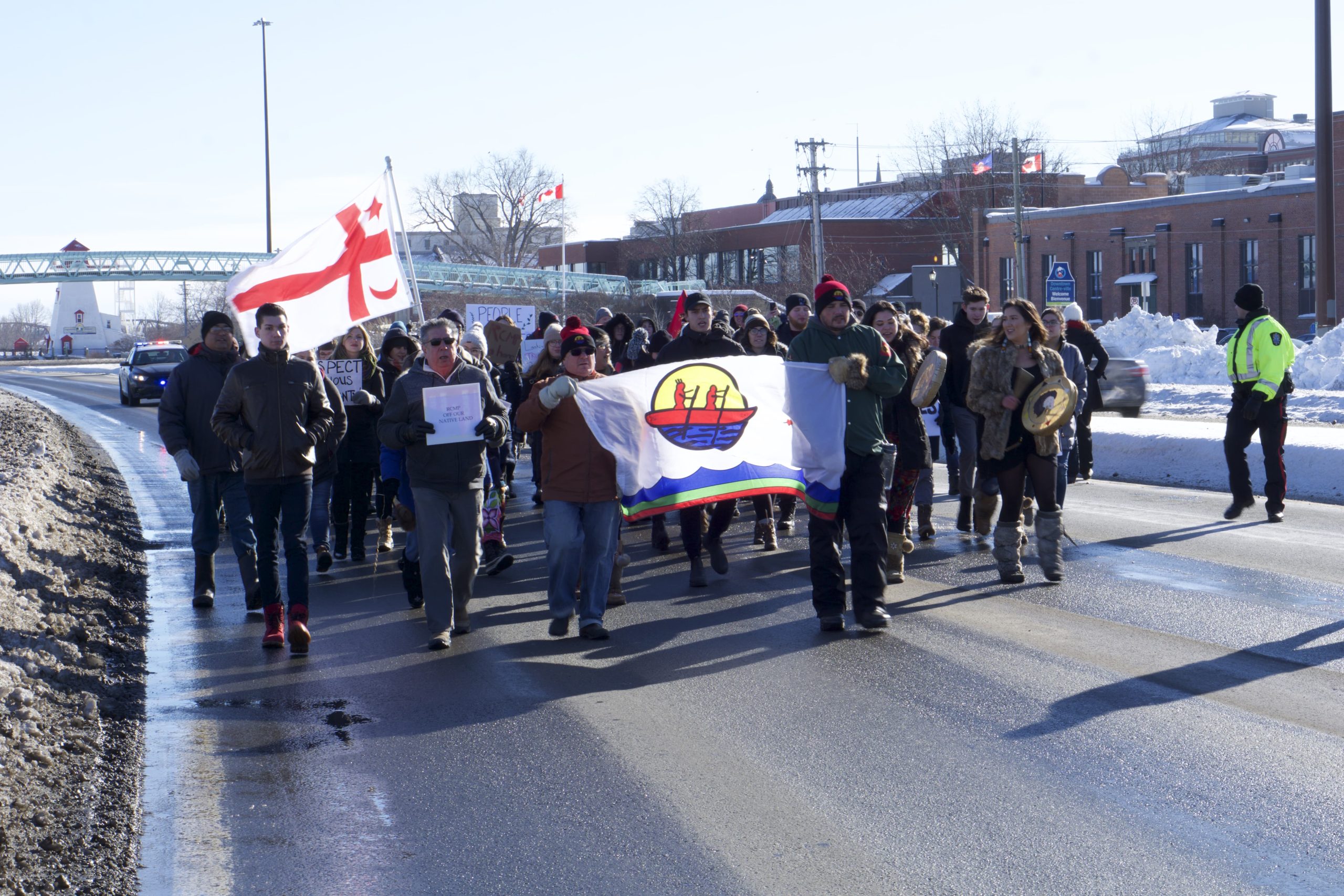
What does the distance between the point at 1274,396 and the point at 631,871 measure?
9.46m

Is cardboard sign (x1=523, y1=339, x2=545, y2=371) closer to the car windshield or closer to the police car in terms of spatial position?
the police car

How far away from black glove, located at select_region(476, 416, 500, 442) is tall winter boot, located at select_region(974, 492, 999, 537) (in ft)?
13.5

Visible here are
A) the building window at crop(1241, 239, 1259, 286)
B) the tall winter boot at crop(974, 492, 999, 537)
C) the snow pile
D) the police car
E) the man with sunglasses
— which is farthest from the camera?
the building window at crop(1241, 239, 1259, 286)

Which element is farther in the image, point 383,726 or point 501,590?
point 501,590

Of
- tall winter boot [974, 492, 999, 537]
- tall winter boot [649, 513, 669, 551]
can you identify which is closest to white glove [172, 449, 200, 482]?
tall winter boot [649, 513, 669, 551]

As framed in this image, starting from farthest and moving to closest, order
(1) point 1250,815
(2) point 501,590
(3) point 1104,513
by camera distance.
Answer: (3) point 1104,513
(2) point 501,590
(1) point 1250,815

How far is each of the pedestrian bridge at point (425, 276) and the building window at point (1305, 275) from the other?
34916mm

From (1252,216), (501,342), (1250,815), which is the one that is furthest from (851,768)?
(1252,216)

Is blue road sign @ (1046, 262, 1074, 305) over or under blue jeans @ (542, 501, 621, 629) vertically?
over

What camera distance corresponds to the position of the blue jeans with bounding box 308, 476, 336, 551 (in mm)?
11391

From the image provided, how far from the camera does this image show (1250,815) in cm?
511

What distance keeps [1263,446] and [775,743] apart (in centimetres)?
801

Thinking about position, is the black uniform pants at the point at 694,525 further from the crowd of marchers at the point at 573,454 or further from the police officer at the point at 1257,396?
the police officer at the point at 1257,396

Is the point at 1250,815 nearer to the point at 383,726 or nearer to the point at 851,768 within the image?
the point at 851,768
